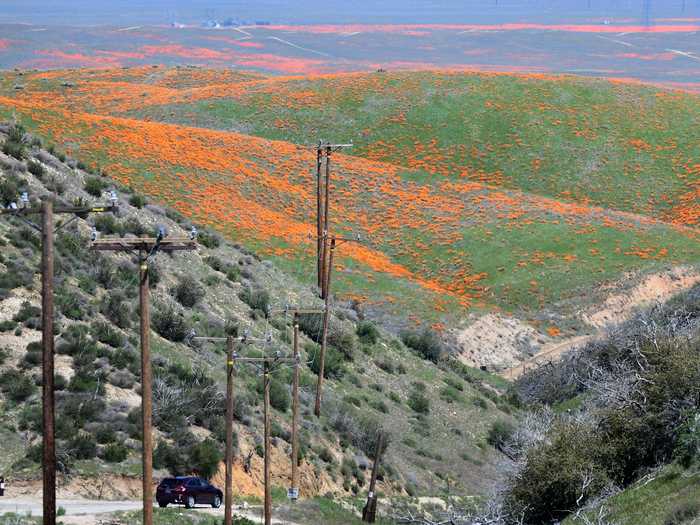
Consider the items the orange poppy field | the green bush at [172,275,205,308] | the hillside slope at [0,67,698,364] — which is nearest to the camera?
the green bush at [172,275,205,308]

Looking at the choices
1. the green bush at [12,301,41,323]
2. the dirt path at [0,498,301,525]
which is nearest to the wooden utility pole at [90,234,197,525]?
the dirt path at [0,498,301,525]

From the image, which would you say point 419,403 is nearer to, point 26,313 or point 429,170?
point 26,313

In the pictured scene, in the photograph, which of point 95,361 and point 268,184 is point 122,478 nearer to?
point 95,361

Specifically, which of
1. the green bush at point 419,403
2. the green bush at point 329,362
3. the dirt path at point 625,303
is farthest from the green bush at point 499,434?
the dirt path at point 625,303

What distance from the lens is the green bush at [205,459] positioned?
3528 centimetres

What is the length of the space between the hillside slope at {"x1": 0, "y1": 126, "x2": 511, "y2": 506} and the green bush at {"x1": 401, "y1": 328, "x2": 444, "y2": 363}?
0.78 meters

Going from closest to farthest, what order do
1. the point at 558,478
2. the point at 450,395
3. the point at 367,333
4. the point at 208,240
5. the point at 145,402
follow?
the point at 145,402 < the point at 558,478 < the point at 450,395 < the point at 367,333 < the point at 208,240

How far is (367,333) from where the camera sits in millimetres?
57031

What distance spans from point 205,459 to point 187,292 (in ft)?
49.4

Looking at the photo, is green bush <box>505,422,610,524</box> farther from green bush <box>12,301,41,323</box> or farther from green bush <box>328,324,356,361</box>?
green bush <box>328,324,356,361</box>

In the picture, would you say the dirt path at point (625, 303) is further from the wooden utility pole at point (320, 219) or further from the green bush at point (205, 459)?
the green bush at point (205, 459)

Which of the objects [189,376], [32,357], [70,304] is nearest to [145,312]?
[32,357]

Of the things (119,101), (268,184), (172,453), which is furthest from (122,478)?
(119,101)

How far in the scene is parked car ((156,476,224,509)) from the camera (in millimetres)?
31656
